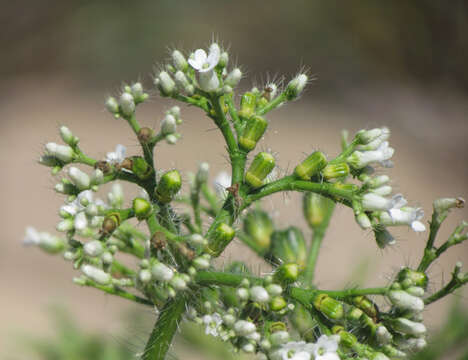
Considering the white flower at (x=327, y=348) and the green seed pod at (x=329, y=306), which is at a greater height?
the green seed pod at (x=329, y=306)

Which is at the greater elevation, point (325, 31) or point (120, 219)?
point (325, 31)

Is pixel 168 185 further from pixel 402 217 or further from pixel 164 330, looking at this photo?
pixel 402 217

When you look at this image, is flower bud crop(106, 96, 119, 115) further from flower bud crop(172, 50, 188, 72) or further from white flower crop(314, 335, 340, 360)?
white flower crop(314, 335, 340, 360)

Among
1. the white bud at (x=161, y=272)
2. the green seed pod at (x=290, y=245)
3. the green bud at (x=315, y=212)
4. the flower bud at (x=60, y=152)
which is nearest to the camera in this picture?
the white bud at (x=161, y=272)

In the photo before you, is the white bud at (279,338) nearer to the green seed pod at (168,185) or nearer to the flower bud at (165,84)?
the green seed pod at (168,185)

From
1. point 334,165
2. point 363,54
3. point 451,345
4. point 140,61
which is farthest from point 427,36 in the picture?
point 334,165

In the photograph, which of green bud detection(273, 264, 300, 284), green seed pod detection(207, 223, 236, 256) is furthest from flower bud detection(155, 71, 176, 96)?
green bud detection(273, 264, 300, 284)

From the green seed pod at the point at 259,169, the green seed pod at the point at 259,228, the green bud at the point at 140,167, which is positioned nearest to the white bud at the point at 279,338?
the green seed pod at the point at 259,169

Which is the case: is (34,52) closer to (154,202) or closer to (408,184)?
(408,184)
